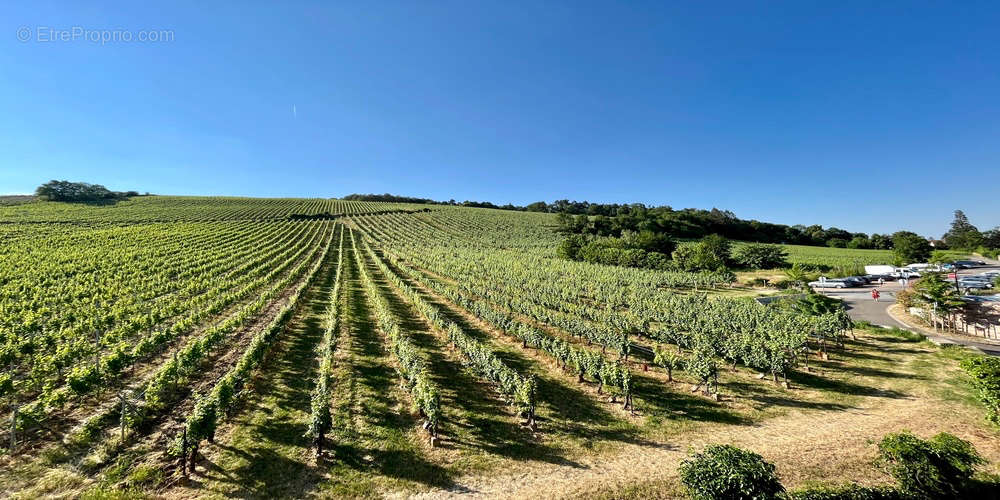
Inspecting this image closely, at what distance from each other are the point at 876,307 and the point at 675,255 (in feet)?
103

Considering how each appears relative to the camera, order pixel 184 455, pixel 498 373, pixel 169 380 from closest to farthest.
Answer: pixel 184 455, pixel 169 380, pixel 498 373

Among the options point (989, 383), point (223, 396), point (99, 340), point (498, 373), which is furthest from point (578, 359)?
point (99, 340)

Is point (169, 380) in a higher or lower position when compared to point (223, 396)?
lower

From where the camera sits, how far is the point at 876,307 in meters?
37.0

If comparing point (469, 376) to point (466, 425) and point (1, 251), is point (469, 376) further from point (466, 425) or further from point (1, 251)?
point (1, 251)

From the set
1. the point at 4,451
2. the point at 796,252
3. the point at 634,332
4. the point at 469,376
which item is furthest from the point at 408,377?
the point at 796,252

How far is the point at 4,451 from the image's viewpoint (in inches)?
467

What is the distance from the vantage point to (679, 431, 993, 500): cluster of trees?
28.9 feet

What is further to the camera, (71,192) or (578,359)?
(71,192)

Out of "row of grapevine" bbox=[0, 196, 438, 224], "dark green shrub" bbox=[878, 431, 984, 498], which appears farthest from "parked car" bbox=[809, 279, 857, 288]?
"row of grapevine" bbox=[0, 196, 438, 224]

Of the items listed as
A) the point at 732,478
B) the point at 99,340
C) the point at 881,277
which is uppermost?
the point at 881,277

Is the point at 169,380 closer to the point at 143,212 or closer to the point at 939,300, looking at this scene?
the point at 939,300

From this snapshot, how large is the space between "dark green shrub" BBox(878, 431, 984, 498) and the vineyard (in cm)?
272

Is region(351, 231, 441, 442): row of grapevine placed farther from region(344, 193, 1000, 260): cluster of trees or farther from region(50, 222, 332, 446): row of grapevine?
region(344, 193, 1000, 260): cluster of trees
